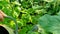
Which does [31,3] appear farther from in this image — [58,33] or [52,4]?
[58,33]

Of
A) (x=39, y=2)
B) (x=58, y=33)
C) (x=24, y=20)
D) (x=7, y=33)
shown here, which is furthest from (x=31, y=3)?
(x=58, y=33)

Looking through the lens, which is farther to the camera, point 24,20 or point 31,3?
point 31,3

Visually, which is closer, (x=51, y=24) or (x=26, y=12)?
(x=51, y=24)

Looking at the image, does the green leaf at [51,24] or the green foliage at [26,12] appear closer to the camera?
the green leaf at [51,24]

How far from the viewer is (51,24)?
0.73 m

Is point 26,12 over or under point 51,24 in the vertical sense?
under

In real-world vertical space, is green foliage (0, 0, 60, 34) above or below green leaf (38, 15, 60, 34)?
below

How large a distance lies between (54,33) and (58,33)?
0.02m

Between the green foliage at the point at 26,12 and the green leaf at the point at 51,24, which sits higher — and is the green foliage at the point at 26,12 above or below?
below

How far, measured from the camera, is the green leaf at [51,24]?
729 mm

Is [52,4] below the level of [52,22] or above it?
below

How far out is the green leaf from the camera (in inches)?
28.7

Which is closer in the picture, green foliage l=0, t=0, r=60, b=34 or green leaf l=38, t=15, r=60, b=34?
green leaf l=38, t=15, r=60, b=34

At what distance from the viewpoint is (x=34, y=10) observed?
2361 mm
